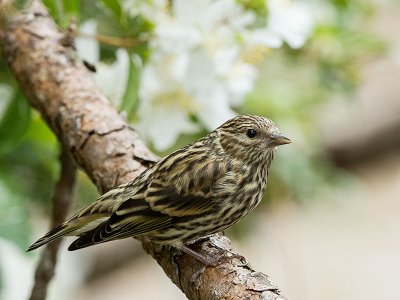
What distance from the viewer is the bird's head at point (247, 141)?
9.71ft

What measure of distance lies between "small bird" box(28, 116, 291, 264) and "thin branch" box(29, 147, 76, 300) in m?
0.18

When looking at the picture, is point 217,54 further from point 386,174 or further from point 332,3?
point 386,174

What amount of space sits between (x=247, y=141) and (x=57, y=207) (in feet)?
2.03

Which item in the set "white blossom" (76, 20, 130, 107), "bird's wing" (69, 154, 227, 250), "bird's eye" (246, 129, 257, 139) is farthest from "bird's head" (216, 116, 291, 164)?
"white blossom" (76, 20, 130, 107)

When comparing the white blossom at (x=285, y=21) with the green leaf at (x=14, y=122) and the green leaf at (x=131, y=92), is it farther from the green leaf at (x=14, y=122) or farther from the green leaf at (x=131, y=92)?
the green leaf at (x=14, y=122)

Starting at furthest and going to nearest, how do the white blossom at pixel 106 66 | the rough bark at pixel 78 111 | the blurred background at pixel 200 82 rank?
1. the white blossom at pixel 106 66
2. the blurred background at pixel 200 82
3. the rough bark at pixel 78 111

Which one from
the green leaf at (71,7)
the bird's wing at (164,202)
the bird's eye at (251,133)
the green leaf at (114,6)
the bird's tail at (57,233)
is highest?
the green leaf at (71,7)

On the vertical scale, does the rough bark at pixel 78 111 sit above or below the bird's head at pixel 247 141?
above

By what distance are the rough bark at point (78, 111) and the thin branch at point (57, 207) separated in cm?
20

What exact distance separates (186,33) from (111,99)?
44 centimetres

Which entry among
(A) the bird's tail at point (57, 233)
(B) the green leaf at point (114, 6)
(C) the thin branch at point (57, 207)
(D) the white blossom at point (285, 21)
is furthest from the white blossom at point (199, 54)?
(A) the bird's tail at point (57, 233)

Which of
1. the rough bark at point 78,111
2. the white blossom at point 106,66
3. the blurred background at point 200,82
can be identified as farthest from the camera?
the white blossom at point 106,66

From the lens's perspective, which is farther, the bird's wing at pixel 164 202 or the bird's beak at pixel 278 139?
the bird's beak at pixel 278 139

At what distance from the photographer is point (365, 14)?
12.2 feet
